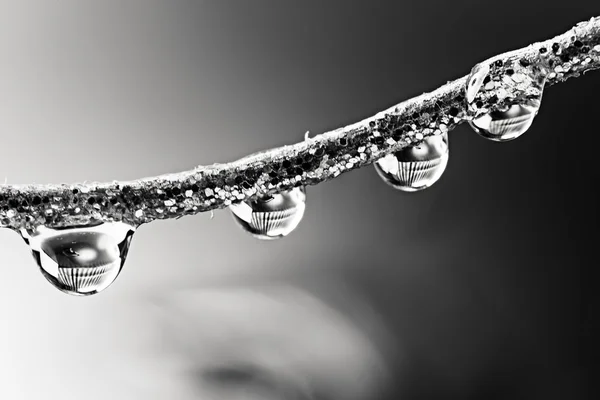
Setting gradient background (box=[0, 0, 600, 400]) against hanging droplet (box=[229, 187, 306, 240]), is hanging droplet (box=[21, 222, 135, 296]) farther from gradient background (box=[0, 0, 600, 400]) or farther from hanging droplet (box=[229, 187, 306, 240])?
gradient background (box=[0, 0, 600, 400])

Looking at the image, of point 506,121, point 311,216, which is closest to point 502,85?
point 506,121

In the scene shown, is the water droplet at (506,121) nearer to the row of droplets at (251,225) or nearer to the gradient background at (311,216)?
the row of droplets at (251,225)

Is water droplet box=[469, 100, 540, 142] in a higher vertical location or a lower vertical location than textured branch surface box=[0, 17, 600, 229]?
higher

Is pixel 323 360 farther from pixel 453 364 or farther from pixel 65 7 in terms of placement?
pixel 65 7

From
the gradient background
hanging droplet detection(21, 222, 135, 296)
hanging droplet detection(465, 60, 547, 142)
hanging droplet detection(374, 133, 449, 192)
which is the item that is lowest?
hanging droplet detection(21, 222, 135, 296)

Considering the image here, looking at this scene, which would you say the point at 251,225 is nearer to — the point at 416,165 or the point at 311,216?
the point at 416,165

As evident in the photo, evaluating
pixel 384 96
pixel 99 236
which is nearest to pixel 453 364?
pixel 384 96

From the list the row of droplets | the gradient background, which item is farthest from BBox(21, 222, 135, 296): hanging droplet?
the gradient background
